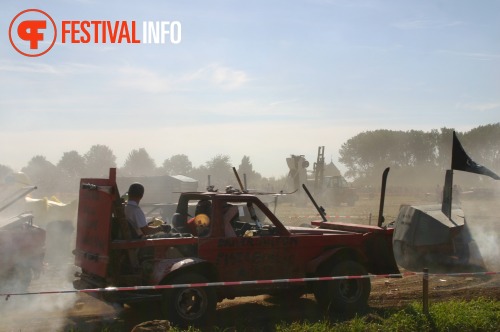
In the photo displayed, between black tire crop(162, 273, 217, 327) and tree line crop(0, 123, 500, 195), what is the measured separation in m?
53.5

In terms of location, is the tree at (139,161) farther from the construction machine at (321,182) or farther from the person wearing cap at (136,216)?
the person wearing cap at (136,216)

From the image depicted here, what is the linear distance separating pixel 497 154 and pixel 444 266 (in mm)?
46797

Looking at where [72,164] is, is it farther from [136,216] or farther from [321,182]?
[136,216]

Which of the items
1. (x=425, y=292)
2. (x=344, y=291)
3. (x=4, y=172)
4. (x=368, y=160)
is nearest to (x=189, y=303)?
(x=344, y=291)

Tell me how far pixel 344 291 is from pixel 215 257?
6.85 ft

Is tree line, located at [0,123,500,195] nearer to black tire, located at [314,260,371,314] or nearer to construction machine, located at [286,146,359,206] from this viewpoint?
construction machine, located at [286,146,359,206]

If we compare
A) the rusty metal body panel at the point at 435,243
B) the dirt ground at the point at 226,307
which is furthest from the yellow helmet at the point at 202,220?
the rusty metal body panel at the point at 435,243

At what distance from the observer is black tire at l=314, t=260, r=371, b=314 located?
823 centimetres

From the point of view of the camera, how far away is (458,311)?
25.6ft

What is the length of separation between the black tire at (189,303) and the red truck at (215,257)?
1 cm

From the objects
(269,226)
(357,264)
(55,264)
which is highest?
(269,226)

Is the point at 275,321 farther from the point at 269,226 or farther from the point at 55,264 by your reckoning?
the point at 55,264

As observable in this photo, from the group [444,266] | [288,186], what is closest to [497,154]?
[288,186]

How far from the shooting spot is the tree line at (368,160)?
Answer: 66.9 metres
